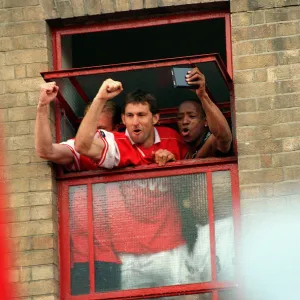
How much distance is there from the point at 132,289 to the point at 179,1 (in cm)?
287

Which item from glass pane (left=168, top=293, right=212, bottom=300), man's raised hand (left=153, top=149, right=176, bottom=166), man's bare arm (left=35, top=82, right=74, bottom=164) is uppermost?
man's bare arm (left=35, top=82, right=74, bottom=164)

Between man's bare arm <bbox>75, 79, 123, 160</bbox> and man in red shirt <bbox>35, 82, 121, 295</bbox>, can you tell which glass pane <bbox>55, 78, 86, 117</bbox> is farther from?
man's bare arm <bbox>75, 79, 123, 160</bbox>

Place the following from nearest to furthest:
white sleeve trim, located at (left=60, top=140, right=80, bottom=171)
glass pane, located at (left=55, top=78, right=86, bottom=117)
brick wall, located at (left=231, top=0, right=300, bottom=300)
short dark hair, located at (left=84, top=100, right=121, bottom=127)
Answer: brick wall, located at (left=231, top=0, right=300, bottom=300) → white sleeve trim, located at (left=60, top=140, right=80, bottom=171) → glass pane, located at (left=55, top=78, right=86, bottom=117) → short dark hair, located at (left=84, top=100, right=121, bottom=127)

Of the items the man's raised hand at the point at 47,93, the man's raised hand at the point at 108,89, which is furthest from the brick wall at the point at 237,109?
the man's raised hand at the point at 108,89

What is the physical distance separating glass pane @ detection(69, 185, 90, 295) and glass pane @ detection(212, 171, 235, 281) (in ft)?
4.07

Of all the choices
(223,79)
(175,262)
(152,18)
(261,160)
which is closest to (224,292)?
(175,262)

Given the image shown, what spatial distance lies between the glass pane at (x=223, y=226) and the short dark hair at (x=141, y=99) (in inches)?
34.7

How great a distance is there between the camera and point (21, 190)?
12.1 meters

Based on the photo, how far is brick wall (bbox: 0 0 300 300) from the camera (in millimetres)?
11844

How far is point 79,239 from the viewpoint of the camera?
12.1 m

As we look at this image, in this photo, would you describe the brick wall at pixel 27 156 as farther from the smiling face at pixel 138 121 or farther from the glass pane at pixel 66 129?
the smiling face at pixel 138 121

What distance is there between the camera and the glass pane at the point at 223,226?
1181 cm

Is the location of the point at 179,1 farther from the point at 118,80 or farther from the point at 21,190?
the point at 21,190

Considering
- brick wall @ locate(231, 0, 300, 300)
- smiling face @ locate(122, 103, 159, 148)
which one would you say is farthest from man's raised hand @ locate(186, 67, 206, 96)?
smiling face @ locate(122, 103, 159, 148)
